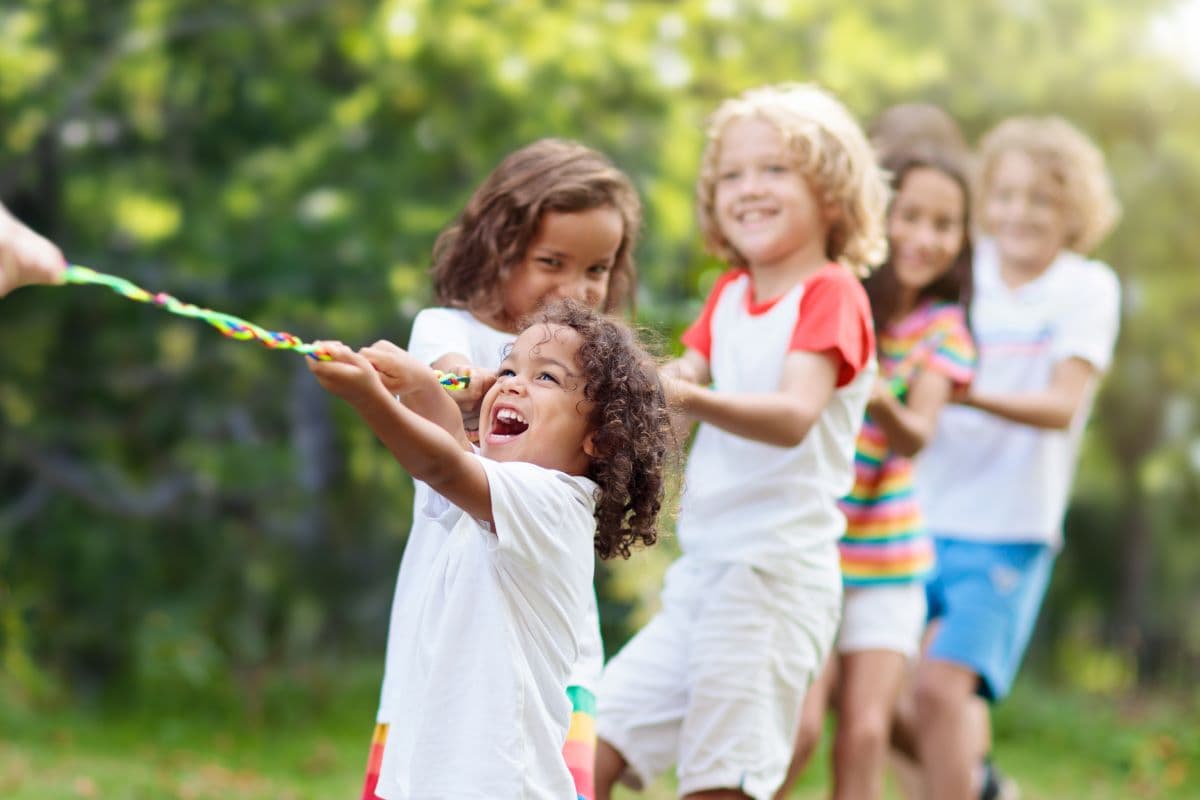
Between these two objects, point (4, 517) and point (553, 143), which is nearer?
point (553, 143)

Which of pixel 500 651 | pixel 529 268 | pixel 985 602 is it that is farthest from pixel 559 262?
pixel 985 602

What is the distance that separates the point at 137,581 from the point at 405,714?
20.4 ft

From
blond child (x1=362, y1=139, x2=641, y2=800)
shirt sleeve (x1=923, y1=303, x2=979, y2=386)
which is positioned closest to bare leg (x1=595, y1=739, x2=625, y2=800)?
blond child (x1=362, y1=139, x2=641, y2=800)

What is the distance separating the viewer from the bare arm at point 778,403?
2.80 metres

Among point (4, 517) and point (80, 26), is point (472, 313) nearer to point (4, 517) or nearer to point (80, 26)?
point (80, 26)

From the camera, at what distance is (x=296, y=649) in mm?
9523

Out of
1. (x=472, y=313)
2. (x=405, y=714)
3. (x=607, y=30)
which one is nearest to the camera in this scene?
(x=405, y=714)

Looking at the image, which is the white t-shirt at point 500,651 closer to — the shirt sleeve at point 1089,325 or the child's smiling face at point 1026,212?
the shirt sleeve at point 1089,325

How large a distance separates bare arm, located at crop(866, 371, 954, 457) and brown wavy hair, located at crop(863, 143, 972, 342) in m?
0.24

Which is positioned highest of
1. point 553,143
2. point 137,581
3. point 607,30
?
point 607,30

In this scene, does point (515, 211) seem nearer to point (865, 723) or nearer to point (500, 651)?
point (500, 651)

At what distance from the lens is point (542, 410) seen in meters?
2.41

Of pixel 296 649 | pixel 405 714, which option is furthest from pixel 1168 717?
pixel 405 714

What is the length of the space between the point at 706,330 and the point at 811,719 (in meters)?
0.89
